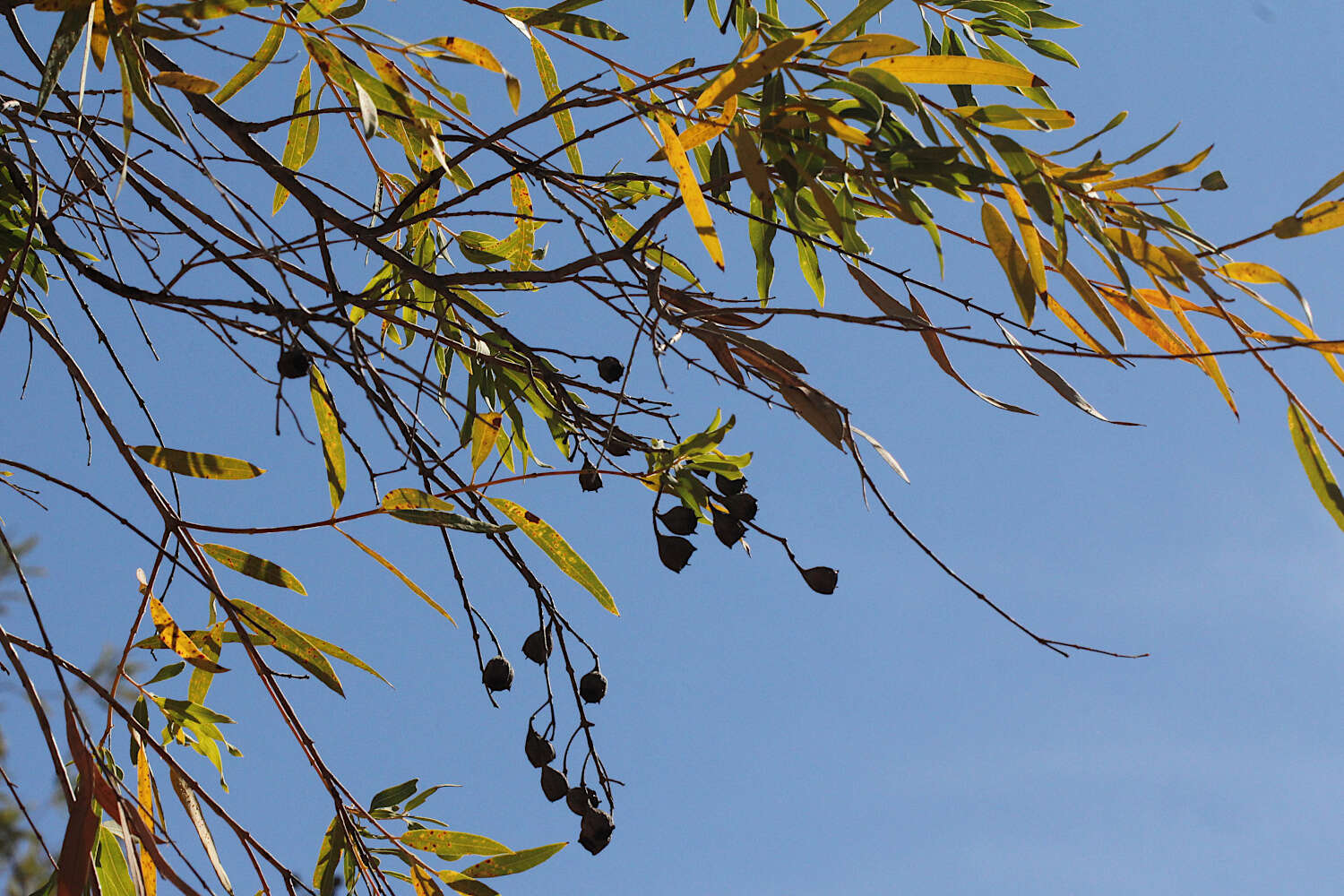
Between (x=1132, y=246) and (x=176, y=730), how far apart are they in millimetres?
1168

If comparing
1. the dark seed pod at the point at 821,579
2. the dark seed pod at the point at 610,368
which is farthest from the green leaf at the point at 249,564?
the dark seed pod at the point at 821,579

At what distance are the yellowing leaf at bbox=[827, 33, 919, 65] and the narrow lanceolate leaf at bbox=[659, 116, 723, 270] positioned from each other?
5.0 inches

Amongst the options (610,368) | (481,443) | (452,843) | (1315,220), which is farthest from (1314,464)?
(452,843)

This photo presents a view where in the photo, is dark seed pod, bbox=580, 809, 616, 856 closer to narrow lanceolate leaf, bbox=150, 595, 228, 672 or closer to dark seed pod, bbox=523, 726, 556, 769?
dark seed pod, bbox=523, 726, 556, 769

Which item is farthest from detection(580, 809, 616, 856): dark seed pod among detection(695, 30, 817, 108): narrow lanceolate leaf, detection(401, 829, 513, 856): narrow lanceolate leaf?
detection(695, 30, 817, 108): narrow lanceolate leaf

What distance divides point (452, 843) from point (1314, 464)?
2.95 ft

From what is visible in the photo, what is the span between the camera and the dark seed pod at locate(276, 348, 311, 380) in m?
0.88

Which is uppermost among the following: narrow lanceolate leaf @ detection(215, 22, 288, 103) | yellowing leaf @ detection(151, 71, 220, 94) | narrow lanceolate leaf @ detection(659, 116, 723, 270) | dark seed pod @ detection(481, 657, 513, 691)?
narrow lanceolate leaf @ detection(215, 22, 288, 103)

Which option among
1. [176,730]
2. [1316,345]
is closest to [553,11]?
[1316,345]

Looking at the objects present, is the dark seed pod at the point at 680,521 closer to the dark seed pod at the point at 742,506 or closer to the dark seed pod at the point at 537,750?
the dark seed pod at the point at 742,506

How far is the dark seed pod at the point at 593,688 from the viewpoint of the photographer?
1.10m

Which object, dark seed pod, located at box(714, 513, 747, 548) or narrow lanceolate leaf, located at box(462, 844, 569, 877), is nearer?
dark seed pod, located at box(714, 513, 747, 548)

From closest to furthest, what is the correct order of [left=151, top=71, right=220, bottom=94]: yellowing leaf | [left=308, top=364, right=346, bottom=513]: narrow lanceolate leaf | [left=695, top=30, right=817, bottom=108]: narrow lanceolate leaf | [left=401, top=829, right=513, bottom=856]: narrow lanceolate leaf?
[left=695, top=30, right=817, bottom=108]: narrow lanceolate leaf, [left=151, top=71, right=220, bottom=94]: yellowing leaf, [left=308, top=364, right=346, bottom=513]: narrow lanceolate leaf, [left=401, top=829, right=513, bottom=856]: narrow lanceolate leaf

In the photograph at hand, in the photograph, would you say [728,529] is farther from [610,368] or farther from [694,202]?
[694,202]
